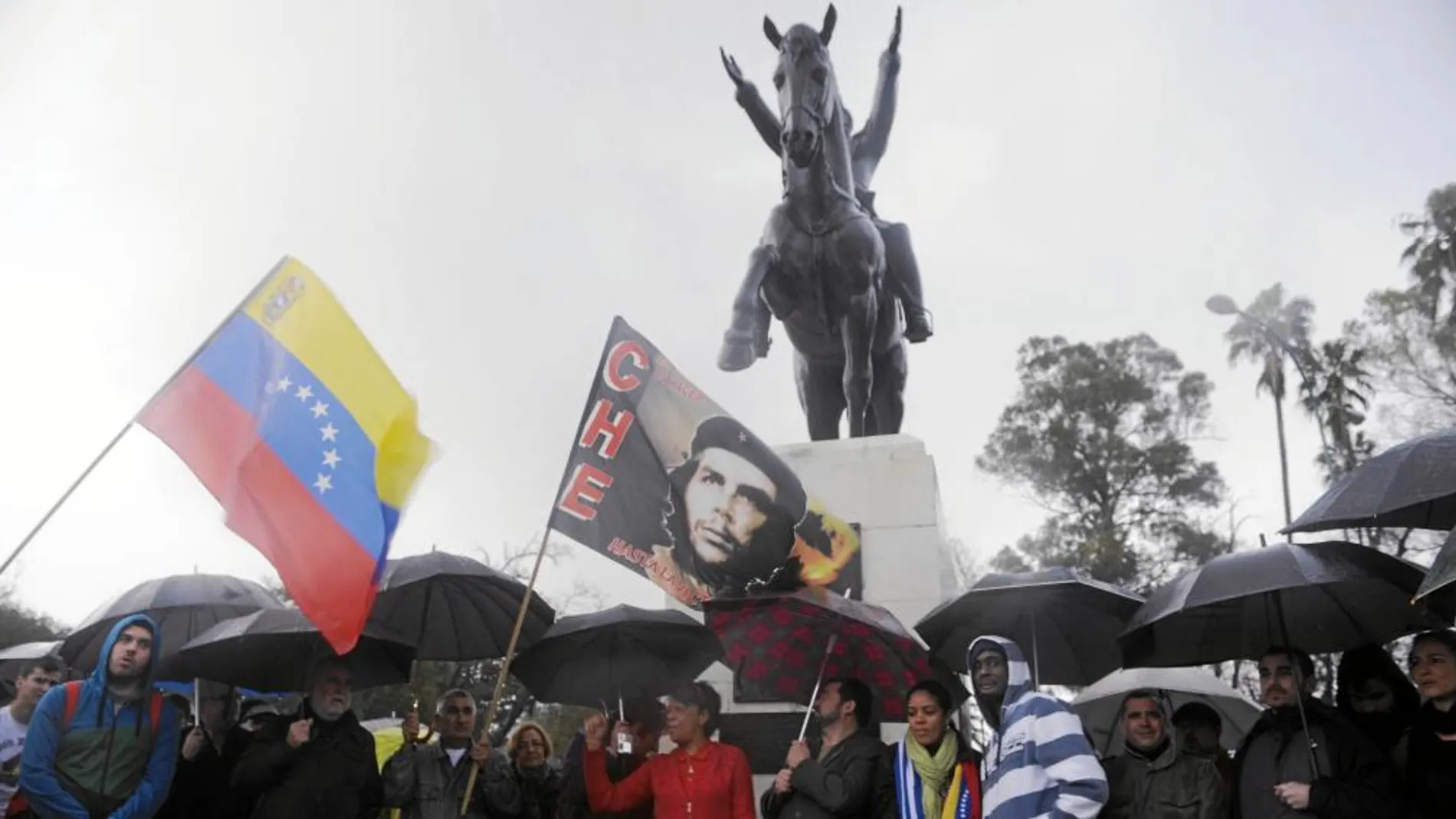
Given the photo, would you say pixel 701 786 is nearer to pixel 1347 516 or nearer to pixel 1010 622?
pixel 1010 622

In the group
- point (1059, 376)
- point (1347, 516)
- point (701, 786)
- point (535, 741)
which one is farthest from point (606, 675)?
point (1059, 376)

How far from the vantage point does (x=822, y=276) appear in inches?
319

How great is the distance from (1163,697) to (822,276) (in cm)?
362

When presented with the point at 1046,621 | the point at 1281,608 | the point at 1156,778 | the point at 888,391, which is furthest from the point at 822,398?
the point at 1156,778

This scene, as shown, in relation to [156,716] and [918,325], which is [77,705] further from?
[918,325]

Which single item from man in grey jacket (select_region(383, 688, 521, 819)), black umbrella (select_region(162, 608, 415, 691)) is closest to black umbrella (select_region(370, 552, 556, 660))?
black umbrella (select_region(162, 608, 415, 691))

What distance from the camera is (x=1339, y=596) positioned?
507 cm

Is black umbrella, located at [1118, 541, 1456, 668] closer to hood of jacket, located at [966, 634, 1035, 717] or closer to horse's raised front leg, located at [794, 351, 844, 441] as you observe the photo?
hood of jacket, located at [966, 634, 1035, 717]

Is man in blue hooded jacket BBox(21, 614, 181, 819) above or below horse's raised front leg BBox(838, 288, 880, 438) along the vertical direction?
below

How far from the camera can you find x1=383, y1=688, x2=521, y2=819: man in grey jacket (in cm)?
507

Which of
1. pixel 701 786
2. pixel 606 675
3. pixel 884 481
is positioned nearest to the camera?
pixel 701 786

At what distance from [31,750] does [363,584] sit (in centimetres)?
139

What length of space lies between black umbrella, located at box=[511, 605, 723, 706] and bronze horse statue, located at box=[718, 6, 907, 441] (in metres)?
2.71

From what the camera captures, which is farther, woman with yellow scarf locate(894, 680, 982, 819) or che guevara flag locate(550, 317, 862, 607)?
che guevara flag locate(550, 317, 862, 607)
